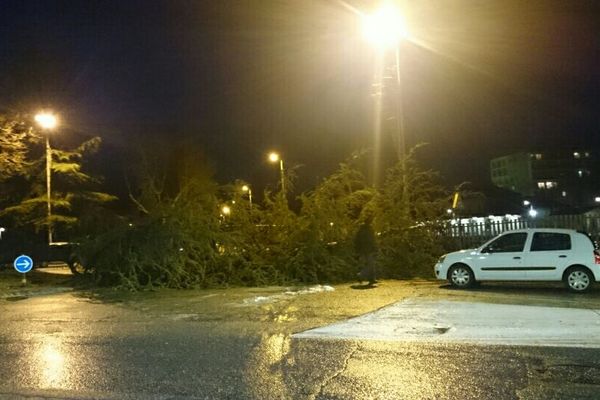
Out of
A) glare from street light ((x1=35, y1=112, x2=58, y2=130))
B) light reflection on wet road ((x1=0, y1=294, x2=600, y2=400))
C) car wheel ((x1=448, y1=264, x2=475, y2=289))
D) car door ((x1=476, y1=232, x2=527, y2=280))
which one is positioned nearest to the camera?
light reflection on wet road ((x1=0, y1=294, x2=600, y2=400))

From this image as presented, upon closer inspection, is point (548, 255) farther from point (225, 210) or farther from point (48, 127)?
point (48, 127)

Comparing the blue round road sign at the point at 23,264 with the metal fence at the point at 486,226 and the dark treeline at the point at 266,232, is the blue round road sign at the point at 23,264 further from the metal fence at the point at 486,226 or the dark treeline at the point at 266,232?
the metal fence at the point at 486,226

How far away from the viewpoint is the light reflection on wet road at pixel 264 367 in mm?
6730

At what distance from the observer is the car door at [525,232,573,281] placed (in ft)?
47.7

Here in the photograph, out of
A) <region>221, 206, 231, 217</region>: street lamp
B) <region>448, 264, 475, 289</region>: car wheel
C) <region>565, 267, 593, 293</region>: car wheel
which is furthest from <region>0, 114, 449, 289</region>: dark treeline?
<region>565, 267, 593, 293</region>: car wheel

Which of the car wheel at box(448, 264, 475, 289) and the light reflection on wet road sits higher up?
the car wheel at box(448, 264, 475, 289)

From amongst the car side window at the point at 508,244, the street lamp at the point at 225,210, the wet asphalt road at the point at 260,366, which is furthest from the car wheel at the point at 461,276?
the street lamp at the point at 225,210

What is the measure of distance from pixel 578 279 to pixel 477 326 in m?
5.36

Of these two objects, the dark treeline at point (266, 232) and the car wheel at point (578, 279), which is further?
the dark treeline at point (266, 232)

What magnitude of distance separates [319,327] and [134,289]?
7.77m

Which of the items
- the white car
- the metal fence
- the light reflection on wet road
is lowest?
the light reflection on wet road

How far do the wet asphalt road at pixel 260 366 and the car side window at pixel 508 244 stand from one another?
6.11m

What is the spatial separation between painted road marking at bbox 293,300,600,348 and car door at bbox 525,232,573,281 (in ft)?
9.08

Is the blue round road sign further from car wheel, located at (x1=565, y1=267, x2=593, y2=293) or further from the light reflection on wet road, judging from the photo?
car wheel, located at (x1=565, y1=267, x2=593, y2=293)
